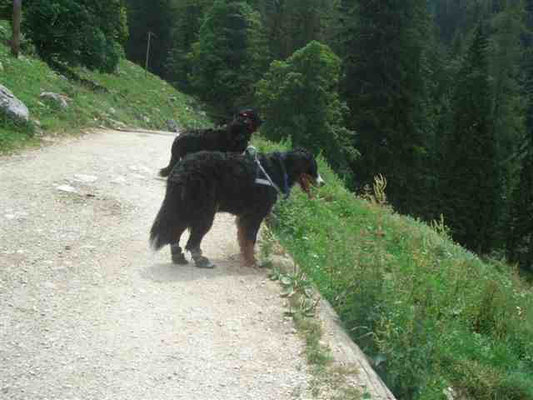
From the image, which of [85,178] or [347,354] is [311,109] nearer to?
[85,178]

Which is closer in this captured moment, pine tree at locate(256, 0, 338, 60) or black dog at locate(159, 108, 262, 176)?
black dog at locate(159, 108, 262, 176)

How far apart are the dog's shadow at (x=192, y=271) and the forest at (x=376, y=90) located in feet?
46.5

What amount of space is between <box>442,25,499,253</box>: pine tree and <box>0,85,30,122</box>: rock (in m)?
31.4

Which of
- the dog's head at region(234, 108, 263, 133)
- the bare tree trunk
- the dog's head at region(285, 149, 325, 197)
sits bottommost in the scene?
the dog's head at region(285, 149, 325, 197)

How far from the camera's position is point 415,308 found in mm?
6445

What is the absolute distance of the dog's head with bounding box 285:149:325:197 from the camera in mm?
7795

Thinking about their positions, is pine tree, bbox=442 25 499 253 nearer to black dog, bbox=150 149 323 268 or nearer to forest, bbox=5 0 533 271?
forest, bbox=5 0 533 271

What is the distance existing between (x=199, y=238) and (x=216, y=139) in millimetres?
3801

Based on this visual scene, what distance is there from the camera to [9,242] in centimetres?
660

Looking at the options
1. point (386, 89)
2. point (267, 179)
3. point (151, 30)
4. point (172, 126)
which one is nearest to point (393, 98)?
point (386, 89)

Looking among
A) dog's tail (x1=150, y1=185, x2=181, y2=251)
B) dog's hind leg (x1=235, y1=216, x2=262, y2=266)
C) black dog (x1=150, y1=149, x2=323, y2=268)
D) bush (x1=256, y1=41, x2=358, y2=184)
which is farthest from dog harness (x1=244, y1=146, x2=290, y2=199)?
bush (x1=256, y1=41, x2=358, y2=184)

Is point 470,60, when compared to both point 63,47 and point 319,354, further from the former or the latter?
point 319,354

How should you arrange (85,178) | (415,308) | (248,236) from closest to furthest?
(415,308) < (248,236) < (85,178)

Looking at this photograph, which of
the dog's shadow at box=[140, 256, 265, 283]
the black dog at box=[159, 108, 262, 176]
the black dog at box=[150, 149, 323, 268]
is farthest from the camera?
the black dog at box=[159, 108, 262, 176]
